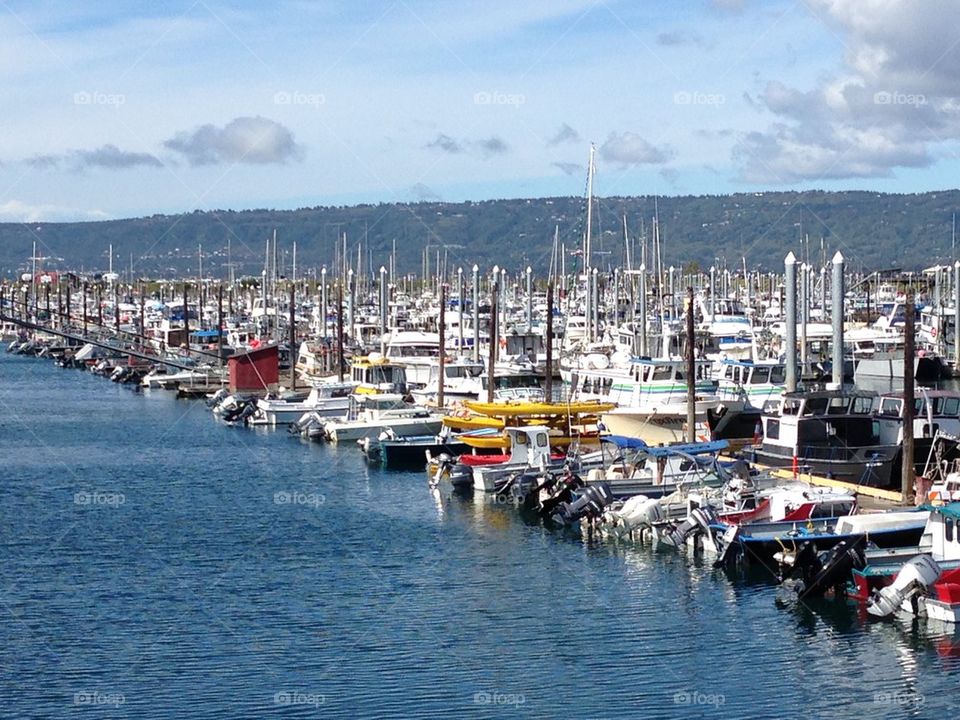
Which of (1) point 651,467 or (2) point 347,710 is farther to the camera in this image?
(1) point 651,467

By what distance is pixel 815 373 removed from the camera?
258ft

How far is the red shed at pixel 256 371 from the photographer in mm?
75188

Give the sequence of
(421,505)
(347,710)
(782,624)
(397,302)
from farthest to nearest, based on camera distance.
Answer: (397,302)
(421,505)
(782,624)
(347,710)

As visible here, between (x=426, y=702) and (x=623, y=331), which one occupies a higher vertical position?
(x=623, y=331)

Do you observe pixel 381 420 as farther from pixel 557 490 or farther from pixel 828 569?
pixel 828 569

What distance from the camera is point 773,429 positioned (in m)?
41.7

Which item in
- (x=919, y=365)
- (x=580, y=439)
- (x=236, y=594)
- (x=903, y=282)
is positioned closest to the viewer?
(x=236, y=594)

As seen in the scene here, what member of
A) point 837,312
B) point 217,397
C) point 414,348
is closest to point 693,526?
point 837,312

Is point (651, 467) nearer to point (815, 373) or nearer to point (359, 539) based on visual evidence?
point (359, 539)

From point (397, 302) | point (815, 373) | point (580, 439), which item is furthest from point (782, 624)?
point (397, 302)

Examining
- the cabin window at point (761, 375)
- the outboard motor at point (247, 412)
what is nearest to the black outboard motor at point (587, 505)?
the cabin window at point (761, 375)

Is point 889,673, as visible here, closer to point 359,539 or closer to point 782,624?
point 782,624

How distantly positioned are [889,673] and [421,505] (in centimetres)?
1997

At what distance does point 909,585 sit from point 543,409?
22707mm
